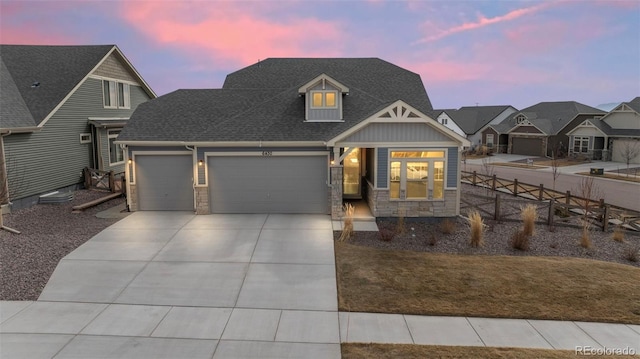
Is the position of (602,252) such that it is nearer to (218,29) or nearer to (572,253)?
(572,253)

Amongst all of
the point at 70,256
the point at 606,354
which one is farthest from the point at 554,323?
the point at 70,256

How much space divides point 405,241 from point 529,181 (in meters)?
20.3

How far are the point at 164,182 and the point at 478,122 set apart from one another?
52811 mm

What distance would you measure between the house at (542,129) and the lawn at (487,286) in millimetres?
37433

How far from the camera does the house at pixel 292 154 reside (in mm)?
15883

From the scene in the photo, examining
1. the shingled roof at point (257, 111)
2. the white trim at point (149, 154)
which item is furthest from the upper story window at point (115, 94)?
the white trim at point (149, 154)

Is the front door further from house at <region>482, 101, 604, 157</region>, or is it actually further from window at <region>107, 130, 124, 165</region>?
house at <region>482, 101, 604, 157</region>

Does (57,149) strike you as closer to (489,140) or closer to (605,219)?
(605,219)

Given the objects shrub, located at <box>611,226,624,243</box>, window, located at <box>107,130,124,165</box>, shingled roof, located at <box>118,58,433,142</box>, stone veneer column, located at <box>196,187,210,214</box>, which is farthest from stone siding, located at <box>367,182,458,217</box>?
window, located at <box>107,130,124,165</box>

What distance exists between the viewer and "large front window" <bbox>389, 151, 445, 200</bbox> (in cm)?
1597

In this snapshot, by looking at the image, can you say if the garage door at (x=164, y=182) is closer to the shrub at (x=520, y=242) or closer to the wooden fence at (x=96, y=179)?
the wooden fence at (x=96, y=179)

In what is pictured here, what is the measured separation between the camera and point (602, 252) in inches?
513

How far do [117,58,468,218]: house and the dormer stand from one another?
4cm

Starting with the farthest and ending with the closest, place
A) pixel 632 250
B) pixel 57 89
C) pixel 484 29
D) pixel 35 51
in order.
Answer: pixel 484 29 < pixel 35 51 < pixel 57 89 < pixel 632 250
